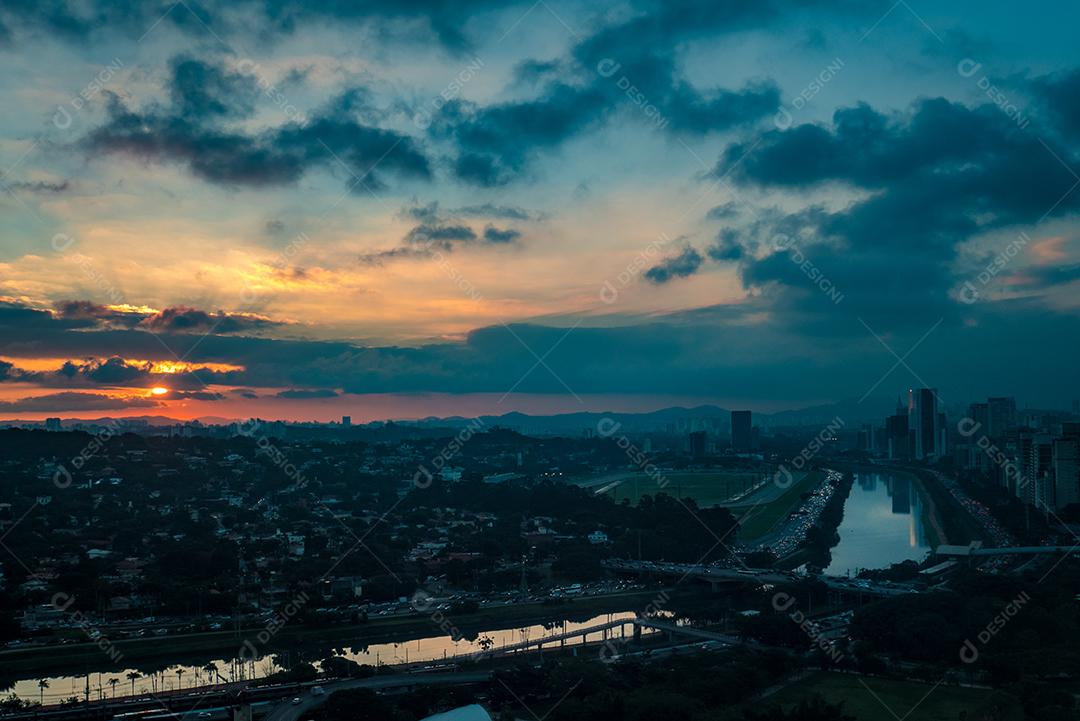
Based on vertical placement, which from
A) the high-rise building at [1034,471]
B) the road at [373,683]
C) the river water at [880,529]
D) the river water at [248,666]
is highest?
the high-rise building at [1034,471]

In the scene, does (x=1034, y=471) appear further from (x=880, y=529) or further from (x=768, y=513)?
(x=768, y=513)

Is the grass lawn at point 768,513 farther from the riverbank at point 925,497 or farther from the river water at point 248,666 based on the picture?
the river water at point 248,666

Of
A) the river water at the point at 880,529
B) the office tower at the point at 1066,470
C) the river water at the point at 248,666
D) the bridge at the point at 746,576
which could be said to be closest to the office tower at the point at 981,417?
the river water at the point at 880,529

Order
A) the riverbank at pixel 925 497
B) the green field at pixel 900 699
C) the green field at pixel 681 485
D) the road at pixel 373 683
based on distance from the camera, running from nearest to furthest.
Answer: the green field at pixel 900 699
the road at pixel 373 683
the riverbank at pixel 925 497
the green field at pixel 681 485

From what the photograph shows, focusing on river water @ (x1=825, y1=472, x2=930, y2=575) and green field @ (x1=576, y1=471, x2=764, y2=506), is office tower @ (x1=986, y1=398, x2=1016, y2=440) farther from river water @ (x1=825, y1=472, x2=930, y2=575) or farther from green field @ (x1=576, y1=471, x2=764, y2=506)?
green field @ (x1=576, y1=471, x2=764, y2=506)

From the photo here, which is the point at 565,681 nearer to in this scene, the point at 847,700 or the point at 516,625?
the point at 847,700

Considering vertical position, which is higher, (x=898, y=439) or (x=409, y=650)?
(x=898, y=439)

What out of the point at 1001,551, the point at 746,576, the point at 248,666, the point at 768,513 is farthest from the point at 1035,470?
the point at 248,666
